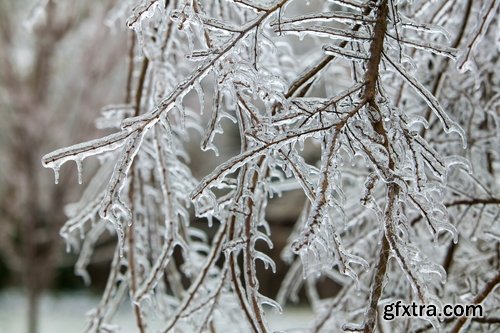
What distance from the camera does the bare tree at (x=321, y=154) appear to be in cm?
102

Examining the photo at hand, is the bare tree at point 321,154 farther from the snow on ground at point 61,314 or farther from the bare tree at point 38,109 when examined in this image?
the snow on ground at point 61,314

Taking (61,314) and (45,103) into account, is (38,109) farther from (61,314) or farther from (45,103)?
(61,314)

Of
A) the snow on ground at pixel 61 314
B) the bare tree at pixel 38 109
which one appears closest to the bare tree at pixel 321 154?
the bare tree at pixel 38 109

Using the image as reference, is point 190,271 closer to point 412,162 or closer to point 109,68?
point 412,162

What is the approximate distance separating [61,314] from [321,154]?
9.61m

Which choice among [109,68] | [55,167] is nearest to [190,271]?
[55,167]

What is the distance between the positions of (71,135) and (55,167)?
18.3ft

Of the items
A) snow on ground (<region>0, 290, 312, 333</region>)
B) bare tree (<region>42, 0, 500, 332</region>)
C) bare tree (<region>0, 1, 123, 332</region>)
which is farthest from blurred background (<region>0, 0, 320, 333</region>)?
bare tree (<region>42, 0, 500, 332</region>)

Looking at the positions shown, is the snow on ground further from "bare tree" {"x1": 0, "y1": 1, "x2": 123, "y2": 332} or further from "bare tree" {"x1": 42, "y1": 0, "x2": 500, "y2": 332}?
"bare tree" {"x1": 42, "y1": 0, "x2": 500, "y2": 332}

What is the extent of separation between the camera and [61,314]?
10008 millimetres

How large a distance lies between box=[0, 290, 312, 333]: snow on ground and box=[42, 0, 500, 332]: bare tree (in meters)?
6.12

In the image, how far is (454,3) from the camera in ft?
6.13

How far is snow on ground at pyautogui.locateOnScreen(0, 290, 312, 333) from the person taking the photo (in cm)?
871

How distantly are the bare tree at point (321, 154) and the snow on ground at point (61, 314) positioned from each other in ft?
20.1
